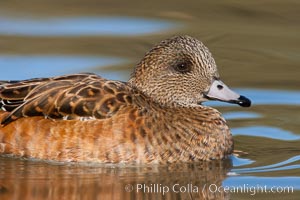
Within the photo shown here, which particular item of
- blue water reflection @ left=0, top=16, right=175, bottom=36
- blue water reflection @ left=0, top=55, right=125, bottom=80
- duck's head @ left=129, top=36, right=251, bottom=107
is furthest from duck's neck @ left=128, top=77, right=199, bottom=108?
blue water reflection @ left=0, top=16, right=175, bottom=36

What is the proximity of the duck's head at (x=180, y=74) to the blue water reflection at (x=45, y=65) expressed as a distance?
2.28m

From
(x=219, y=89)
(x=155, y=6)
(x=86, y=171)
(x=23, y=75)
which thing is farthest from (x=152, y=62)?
(x=155, y=6)

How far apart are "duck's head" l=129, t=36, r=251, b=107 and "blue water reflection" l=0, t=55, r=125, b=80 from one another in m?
2.28

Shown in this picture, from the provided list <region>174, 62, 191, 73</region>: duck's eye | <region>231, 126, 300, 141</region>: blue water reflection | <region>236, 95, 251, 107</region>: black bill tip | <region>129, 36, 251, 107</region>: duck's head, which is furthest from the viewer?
<region>231, 126, 300, 141</region>: blue water reflection

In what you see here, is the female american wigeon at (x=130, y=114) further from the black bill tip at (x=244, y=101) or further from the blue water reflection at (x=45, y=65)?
the blue water reflection at (x=45, y=65)

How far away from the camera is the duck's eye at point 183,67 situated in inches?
467

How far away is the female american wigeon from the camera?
11273 millimetres

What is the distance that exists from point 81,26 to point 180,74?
409cm

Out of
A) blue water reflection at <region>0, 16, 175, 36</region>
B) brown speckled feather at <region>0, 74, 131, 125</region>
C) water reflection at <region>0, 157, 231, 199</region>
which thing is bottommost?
water reflection at <region>0, 157, 231, 199</region>

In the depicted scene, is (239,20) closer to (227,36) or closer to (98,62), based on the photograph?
(227,36)

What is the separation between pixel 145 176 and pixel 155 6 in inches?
236

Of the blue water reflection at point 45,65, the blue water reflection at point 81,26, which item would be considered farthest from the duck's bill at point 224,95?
the blue water reflection at point 81,26

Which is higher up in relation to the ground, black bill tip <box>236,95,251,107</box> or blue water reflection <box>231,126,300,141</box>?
black bill tip <box>236,95,251,107</box>

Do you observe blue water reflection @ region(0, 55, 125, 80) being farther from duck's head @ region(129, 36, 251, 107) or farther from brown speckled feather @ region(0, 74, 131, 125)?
duck's head @ region(129, 36, 251, 107)
